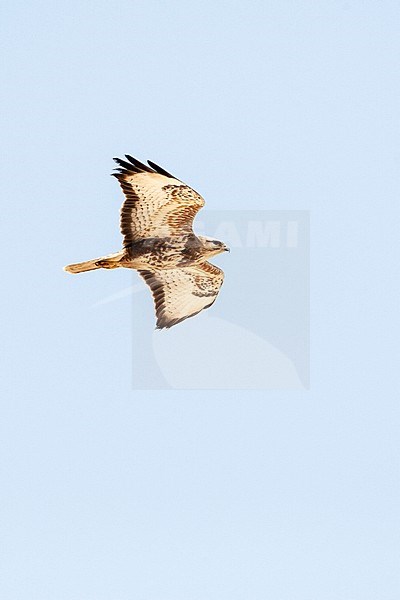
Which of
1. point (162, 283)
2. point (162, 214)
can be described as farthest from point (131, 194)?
point (162, 283)

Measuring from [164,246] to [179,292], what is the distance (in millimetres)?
943

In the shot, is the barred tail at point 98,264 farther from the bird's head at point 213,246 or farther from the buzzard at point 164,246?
the bird's head at point 213,246

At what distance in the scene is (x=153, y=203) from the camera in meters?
14.6

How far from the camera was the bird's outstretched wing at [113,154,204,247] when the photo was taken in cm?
1425

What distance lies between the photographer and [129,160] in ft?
46.4

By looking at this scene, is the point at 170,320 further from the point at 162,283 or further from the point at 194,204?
the point at 194,204

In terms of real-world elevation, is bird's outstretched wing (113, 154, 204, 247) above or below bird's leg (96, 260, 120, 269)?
above

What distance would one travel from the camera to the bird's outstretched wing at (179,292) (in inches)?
619

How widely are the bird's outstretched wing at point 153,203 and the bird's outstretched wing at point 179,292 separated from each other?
34.2 inches

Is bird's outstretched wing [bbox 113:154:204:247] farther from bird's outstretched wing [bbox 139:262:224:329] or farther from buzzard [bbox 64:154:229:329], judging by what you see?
bird's outstretched wing [bbox 139:262:224:329]

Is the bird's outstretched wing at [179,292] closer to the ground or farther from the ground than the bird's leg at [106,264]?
closer to the ground

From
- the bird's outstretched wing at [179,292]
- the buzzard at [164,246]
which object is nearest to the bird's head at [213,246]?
the buzzard at [164,246]

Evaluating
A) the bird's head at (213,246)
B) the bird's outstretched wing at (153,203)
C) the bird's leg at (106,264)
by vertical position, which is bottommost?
the bird's leg at (106,264)

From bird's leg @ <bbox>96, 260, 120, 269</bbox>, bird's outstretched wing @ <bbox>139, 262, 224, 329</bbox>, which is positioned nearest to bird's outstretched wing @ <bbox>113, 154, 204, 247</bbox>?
bird's leg @ <bbox>96, 260, 120, 269</bbox>
